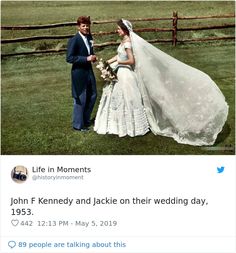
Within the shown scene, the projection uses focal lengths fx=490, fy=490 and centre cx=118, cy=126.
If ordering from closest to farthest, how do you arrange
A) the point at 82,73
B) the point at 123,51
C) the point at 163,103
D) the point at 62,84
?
the point at 123,51 → the point at 82,73 → the point at 163,103 → the point at 62,84

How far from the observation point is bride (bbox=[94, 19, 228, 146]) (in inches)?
240

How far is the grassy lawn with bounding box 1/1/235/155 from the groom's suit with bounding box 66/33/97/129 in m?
0.19

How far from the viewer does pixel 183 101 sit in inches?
245

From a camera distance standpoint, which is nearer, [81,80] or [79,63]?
[79,63]

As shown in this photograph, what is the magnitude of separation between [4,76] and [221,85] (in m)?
3.32
